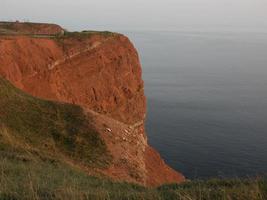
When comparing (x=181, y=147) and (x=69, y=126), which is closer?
(x=69, y=126)

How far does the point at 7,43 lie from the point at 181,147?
93.5ft

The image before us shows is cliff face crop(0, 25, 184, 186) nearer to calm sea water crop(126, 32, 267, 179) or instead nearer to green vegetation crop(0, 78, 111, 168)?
green vegetation crop(0, 78, 111, 168)

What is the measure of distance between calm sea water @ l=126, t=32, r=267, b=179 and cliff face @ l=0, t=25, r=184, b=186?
5195mm

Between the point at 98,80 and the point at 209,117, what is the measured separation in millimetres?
29793

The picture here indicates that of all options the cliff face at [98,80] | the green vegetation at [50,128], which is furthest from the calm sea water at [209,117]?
the green vegetation at [50,128]

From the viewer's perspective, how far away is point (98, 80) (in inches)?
1804

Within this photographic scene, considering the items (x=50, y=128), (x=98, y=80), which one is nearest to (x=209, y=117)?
(x=98, y=80)

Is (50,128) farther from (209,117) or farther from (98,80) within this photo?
(209,117)

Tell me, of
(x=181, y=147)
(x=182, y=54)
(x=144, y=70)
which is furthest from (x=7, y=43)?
(x=182, y=54)

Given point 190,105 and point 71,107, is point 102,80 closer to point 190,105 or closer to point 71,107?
point 71,107

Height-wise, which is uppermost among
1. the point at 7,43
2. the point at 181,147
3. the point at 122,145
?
the point at 7,43

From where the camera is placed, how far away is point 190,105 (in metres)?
79.6

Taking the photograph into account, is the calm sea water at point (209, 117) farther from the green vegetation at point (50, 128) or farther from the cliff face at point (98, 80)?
the green vegetation at point (50, 128)

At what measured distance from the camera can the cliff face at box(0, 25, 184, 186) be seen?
26.3 m
